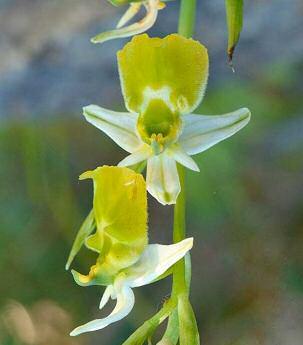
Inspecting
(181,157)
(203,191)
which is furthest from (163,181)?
(203,191)

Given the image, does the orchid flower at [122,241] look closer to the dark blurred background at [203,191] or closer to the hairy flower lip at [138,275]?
the hairy flower lip at [138,275]

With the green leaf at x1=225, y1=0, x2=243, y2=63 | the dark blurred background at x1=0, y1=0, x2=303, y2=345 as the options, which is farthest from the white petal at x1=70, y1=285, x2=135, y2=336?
the dark blurred background at x1=0, y1=0, x2=303, y2=345

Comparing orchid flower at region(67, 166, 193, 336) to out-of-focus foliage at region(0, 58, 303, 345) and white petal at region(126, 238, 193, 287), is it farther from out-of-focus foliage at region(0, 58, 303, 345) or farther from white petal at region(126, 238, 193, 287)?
out-of-focus foliage at region(0, 58, 303, 345)

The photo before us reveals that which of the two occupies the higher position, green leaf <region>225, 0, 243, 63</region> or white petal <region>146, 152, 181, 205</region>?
green leaf <region>225, 0, 243, 63</region>

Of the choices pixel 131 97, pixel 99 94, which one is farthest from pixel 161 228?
pixel 131 97

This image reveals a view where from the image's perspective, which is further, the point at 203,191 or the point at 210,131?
the point at 203,191

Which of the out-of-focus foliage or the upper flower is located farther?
the out-of-focus foliage

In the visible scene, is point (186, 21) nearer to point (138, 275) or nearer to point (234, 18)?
point (234, 18)

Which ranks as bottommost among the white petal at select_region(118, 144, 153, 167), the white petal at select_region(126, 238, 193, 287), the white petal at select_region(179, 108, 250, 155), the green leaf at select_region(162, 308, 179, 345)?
the green leaf at select_region(162, 308, 179, 345)
